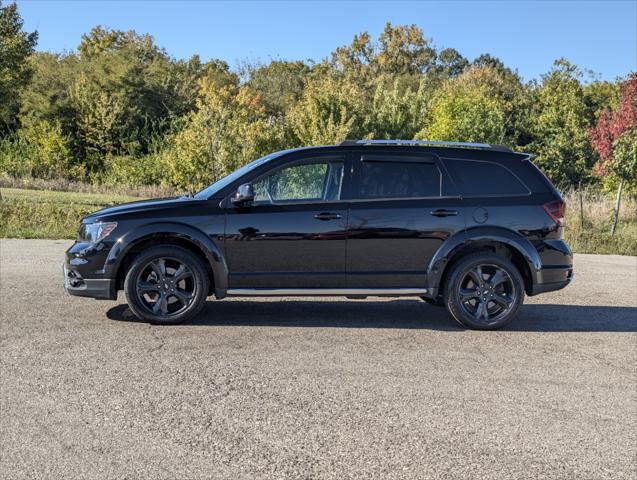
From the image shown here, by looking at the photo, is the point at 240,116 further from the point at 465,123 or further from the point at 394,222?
the point at 394,222

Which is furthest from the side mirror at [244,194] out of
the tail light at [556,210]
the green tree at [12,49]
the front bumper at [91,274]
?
the green tree at [12,49]

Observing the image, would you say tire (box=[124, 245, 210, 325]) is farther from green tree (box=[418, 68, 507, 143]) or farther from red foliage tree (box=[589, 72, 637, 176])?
red foliage tree (box=[589, 72, 637, 176])

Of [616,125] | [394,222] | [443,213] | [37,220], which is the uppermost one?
[616,125]

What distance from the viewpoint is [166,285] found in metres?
7.19

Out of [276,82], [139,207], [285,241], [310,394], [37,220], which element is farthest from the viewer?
[276,82]

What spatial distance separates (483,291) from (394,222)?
117 centimetres

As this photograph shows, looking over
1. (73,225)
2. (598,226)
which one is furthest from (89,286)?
(598,226)

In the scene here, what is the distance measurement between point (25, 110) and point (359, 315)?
36.8m

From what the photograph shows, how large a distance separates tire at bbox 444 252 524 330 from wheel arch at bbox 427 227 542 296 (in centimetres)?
10

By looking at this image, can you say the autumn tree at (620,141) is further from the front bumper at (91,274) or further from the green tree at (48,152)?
the green tree at (48,152)

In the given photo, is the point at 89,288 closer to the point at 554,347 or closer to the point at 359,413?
the point at 359,413

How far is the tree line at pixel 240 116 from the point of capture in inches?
930

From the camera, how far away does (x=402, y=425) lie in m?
4.52

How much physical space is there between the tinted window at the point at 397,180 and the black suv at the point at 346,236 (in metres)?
0.01
